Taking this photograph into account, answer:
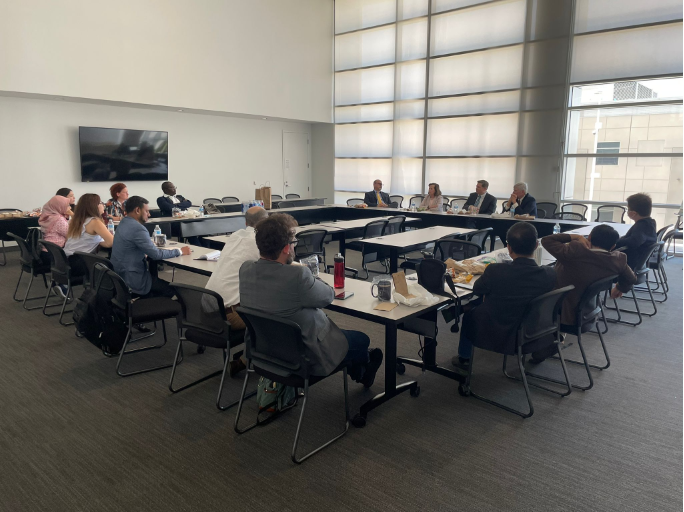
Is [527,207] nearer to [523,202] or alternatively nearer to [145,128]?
[523,202]

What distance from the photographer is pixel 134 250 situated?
3795 mm

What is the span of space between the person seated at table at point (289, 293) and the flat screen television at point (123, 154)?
8.00 m

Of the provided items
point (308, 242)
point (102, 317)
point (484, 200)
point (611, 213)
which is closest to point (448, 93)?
point (484, 200)

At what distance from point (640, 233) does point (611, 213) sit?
420 centimetres

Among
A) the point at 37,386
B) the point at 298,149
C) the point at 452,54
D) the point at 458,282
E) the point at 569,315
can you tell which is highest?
the point at 452,54

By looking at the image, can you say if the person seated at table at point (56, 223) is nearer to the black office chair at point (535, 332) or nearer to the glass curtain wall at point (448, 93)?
the black office chair at point (535, 332)

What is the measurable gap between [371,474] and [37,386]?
2420 mm

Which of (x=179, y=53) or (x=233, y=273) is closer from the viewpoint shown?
(x=233, y=273)

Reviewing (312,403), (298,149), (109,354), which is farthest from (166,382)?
(298,149)

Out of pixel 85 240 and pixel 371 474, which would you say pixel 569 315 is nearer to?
pixel 371 474

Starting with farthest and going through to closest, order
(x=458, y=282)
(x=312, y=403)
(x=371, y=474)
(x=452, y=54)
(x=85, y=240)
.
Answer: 1. (x=452, y=54)
2. (x=85, y=240)
3. (x=458, y=282)
4. (x=312, y=403)
5. (x=371, y=474)

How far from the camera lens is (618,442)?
8.50 feet

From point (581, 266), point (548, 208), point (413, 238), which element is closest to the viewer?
point (581, 266)

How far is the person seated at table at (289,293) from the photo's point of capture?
7.72 feet
